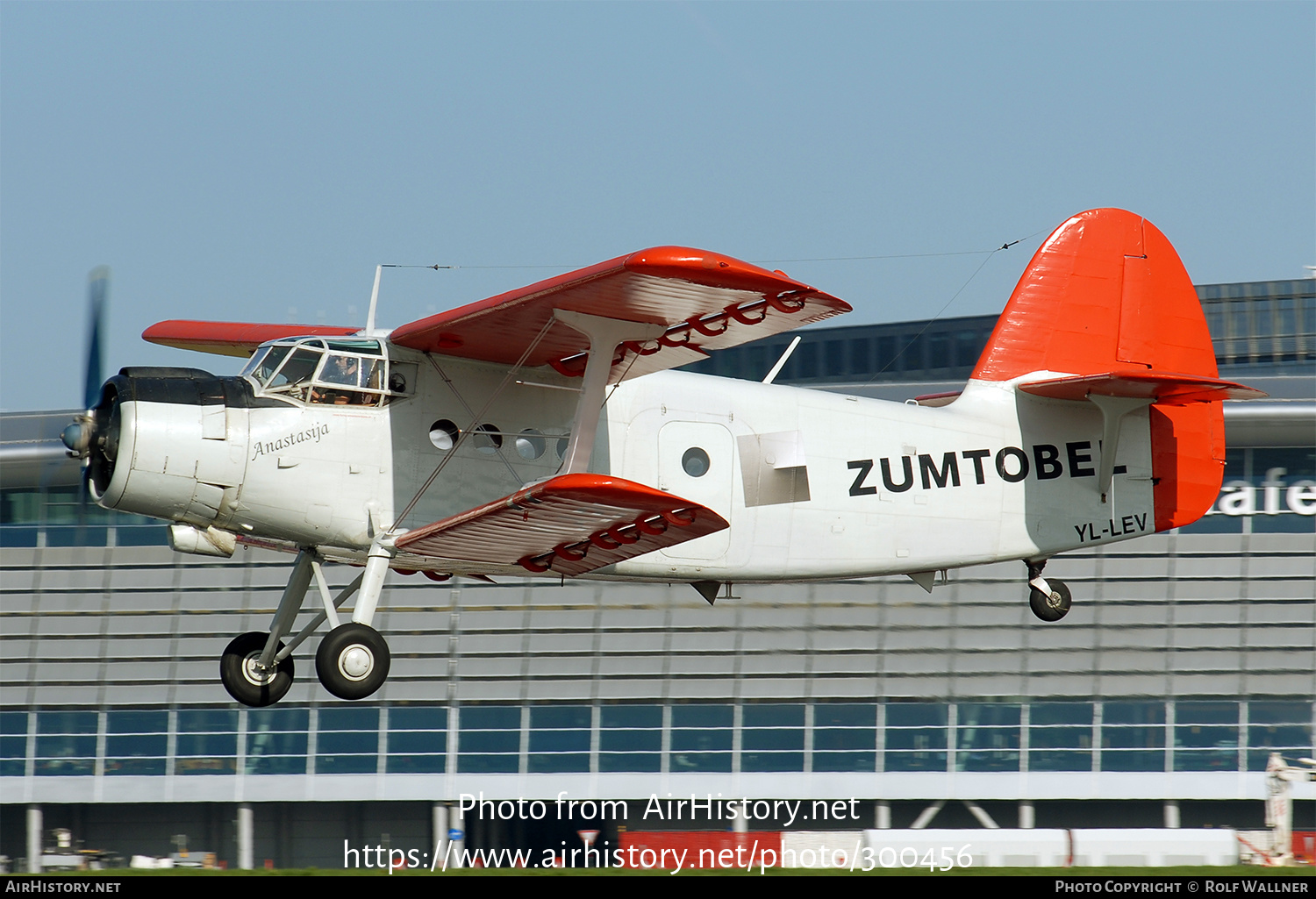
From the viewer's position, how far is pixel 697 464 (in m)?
10.4

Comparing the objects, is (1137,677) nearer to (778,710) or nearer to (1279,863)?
(1279,863)

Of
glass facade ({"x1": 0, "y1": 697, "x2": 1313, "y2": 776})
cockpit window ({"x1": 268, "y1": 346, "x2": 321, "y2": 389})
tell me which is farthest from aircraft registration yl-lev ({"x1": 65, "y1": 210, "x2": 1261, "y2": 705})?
glass facade ({"x1": 0, "y1": 697, "x2": 1313, "y2": 776})

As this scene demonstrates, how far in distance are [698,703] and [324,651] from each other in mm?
15758

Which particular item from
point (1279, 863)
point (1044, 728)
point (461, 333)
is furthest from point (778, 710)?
point (461, 333)

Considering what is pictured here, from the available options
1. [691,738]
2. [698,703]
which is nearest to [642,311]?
[698,703]

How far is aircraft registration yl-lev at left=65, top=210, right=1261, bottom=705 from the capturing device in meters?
8.97

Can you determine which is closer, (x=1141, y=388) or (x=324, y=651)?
(x=324, y=651)

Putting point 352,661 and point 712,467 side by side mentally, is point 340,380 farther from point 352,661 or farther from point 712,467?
point 712,467

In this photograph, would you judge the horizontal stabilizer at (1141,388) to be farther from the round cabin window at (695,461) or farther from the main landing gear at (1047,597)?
the round cabin window at (695,461)

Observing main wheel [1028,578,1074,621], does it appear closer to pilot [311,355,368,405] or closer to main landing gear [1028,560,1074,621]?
main landing gear [1028,560,1074,621]

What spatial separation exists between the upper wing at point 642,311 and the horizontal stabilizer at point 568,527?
1.18m

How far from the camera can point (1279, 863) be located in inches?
869

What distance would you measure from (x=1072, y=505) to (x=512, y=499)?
5.68m

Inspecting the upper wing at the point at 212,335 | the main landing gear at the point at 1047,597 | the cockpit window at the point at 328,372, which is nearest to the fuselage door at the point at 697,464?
the cockpit window at the point at 328,372
